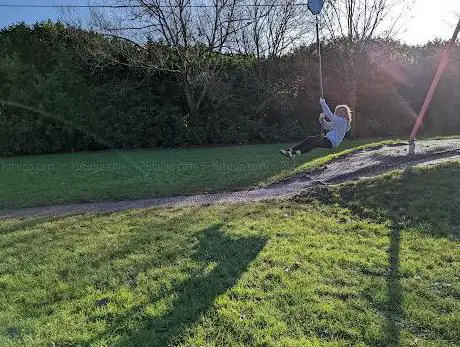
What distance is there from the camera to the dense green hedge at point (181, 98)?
18.8 metres

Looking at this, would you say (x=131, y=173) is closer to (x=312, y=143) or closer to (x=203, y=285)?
(x=312, y=143)

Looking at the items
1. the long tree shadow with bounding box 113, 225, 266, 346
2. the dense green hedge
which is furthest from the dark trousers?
the dense green hedge

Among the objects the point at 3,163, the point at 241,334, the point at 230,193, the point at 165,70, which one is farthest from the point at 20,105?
the point at 241,334

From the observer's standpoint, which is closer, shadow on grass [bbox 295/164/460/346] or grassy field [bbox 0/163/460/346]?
grassy field [bbox 0/163/460/346]

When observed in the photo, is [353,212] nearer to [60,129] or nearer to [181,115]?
[181,115]

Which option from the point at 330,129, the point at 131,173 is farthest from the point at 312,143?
the point at 131,173

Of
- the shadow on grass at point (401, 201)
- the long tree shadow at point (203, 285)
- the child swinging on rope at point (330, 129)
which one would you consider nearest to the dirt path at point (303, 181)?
the shadow on grass at point (401, 201)

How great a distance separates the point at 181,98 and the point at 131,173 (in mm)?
8972

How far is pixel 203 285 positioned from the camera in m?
4.05

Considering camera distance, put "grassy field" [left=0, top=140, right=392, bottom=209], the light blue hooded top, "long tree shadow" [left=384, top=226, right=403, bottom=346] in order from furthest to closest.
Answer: "grassy field" [left=0, top=140, right=392, bottom=209]
the light blue hooded top
"long tree shadow" [left=384, top=226, right=403, bottom=346]

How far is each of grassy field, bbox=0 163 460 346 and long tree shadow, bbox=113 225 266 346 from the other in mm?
15

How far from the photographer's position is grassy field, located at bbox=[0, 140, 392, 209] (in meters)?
9.59

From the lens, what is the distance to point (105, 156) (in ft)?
56.2

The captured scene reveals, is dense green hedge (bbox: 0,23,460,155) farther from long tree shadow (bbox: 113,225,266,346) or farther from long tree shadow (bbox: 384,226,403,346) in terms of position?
long tree shadow (bbox: 384,226,403,346)
